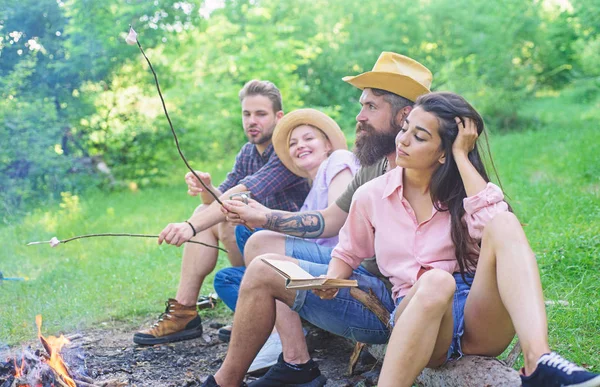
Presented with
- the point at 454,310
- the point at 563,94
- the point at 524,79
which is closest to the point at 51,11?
the point at 454,310

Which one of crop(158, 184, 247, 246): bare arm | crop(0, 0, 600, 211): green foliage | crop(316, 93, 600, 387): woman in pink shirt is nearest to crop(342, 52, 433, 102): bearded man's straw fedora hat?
crop(316, 93, 600, 387): woman in pink shirt

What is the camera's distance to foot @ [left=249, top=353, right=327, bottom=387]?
10.8ft

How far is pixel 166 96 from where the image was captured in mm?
11648

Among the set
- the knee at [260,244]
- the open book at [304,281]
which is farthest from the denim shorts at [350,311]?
the knee at [260,244]

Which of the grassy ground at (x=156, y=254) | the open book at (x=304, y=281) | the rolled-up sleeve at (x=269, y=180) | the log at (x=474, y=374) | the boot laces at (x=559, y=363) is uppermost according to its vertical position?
the rolled-up sleeve at (x=269, y=180)

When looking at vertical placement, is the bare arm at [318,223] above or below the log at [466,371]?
above

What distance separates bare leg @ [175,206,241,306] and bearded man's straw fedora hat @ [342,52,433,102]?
1.49 meters

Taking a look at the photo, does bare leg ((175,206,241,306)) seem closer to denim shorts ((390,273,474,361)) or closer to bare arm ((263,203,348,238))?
bare arm ((263,203,348,238))

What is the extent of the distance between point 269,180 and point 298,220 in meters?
0.90

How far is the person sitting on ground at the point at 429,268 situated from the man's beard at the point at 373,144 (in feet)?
1.54

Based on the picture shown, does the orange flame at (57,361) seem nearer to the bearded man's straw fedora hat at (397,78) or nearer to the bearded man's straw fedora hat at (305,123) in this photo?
the bearded man's straw fedora hat at (305,123)

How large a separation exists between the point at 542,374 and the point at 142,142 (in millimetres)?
10021

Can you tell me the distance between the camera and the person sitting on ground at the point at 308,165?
379 centimetres

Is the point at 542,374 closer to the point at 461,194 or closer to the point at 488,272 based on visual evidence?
the point at 488,272
